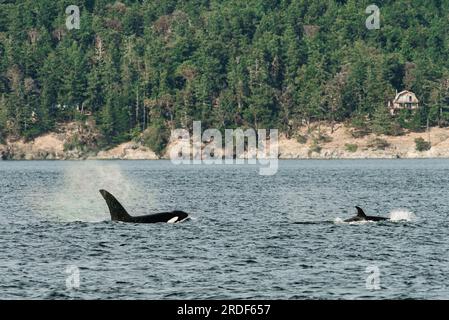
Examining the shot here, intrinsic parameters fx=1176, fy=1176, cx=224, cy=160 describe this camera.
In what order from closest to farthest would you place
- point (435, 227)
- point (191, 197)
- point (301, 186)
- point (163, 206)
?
1. point (435, 227)
2. point (163, 206)
3. point (191, 197)
4. point (301, 186)

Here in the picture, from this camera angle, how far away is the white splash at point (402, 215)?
7556cm

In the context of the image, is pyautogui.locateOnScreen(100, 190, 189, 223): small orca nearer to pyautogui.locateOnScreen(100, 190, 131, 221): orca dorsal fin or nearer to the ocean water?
pyautogui.locateOnScreen(100, 190, 131, 221): orca dorsal fin

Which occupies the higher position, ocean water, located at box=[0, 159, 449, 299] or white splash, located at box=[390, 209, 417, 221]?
ocean water, located at box=[0, 159, 449, 299]

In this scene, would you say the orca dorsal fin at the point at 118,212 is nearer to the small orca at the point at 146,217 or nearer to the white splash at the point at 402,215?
the small orca at the point at 146,217

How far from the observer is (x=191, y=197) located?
357 ft

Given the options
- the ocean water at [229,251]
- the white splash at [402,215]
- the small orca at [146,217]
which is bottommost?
the white splash at [402,215]

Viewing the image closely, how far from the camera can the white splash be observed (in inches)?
2975

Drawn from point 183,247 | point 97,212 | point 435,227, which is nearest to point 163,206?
point 97,212

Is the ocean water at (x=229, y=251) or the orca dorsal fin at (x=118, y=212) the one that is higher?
the orca dorsal fin at (x=118, y=212)

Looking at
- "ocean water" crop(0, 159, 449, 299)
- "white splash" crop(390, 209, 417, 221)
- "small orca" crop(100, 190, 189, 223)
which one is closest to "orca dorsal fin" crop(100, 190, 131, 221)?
"small orca" crop(100, 190, 189, 223)

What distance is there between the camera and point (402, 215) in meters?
80.9

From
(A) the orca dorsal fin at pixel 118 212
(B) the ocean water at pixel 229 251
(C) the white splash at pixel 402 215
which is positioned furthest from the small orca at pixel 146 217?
(C) the white splash at pixel 402 215

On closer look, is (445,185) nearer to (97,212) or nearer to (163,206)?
(163,206)

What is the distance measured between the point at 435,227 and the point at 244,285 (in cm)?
2668
